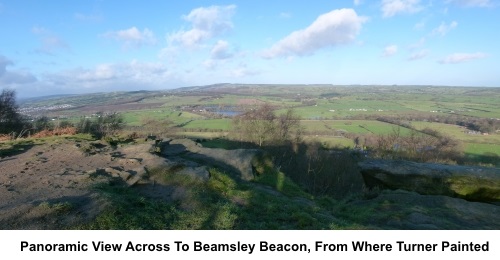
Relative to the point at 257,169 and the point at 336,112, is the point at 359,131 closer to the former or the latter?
the point at 336,112

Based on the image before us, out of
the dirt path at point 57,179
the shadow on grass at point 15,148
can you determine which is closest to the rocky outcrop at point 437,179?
the dirt path at point 57,179

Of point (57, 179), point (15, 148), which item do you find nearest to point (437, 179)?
point (57, 179)

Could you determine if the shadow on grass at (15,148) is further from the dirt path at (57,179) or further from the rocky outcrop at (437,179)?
the rocky outcrop at (437,179)

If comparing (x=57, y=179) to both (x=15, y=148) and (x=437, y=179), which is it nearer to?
(x=15, y=148)

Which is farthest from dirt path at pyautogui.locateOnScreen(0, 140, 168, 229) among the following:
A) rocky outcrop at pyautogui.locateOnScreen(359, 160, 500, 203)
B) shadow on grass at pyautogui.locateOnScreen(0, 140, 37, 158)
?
rocky outcrop at pyautogui.locateOnScreen(359, 160, 500, 203)

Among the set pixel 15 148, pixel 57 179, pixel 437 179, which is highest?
pixel 15 148

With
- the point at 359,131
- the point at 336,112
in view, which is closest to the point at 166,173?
the point at 359,131

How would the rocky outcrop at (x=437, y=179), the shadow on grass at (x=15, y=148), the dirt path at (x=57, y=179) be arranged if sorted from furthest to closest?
the rocky outcrop at (x=437, y=179) < the shadow on grass at (x=15, y=148) < the dirt path at (x=57, y=179)

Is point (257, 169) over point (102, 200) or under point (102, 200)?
under

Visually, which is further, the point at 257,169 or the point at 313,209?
the point at 257,169
